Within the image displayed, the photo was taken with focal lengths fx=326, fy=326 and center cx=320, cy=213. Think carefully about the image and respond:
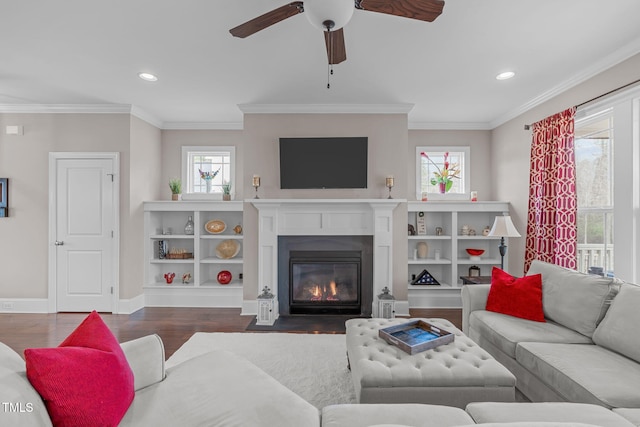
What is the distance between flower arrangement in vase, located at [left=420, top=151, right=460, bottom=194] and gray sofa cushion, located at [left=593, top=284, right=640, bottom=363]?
2814mm

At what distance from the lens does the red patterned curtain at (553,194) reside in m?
3.20

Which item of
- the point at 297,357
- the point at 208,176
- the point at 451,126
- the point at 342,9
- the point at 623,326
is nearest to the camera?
the point at 342,9

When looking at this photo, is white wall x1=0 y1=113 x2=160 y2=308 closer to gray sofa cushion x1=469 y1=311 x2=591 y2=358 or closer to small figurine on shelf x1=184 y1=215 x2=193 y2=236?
small figurine on shelf x1=184 y1=215 x2=193 y2=236

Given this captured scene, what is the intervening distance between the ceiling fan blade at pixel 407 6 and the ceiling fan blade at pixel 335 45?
0.26 metres

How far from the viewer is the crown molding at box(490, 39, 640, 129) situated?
8.45 ft

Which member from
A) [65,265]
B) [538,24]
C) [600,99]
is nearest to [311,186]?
[538,24]

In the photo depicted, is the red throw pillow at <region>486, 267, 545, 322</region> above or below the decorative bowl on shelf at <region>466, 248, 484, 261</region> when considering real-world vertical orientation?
below

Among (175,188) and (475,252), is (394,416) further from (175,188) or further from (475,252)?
(175,188)

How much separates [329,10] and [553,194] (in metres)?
3.10

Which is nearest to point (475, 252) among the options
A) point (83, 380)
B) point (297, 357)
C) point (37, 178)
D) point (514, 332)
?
point (514, 332)

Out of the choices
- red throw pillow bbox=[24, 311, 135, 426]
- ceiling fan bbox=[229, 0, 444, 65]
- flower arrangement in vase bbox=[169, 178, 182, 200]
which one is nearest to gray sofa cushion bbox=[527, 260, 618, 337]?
ceiling fan bbox=[229, 0, 444, 65]

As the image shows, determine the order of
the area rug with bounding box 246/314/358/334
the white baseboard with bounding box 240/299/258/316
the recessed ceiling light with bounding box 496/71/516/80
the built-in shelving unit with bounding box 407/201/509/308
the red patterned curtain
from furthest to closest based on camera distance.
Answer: the built-in shelving unit with bounding box 407/201/509/308
the white baseboard with bounding box 240/299/258/316
the area rug with bounding box 246/314/358/334
the red patterned curtain
the recessed ceiling light with bounding box 496/71/516/80

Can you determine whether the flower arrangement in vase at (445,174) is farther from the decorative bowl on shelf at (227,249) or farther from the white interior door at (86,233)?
the white interior door at (86,233)

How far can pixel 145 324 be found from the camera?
377cm
